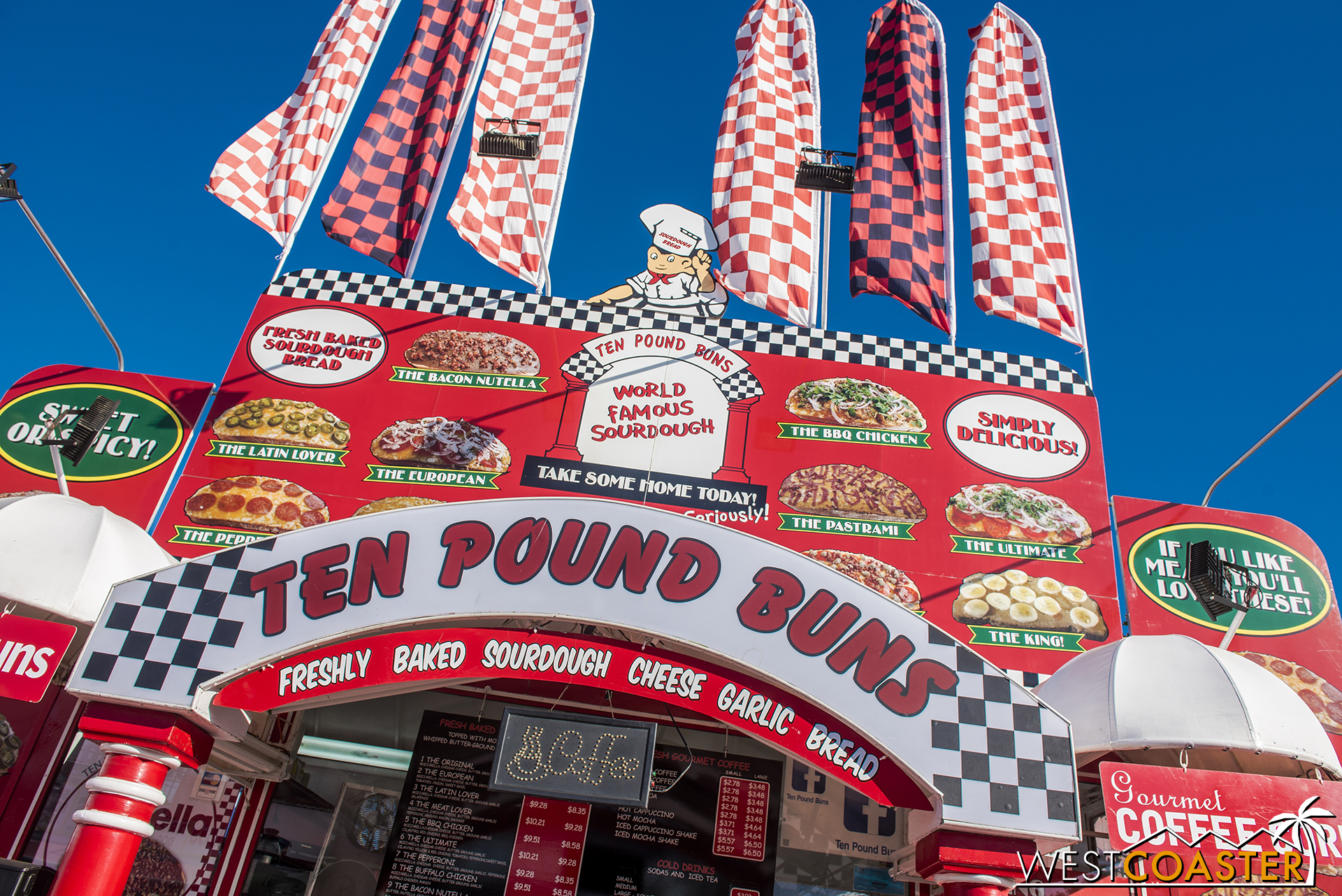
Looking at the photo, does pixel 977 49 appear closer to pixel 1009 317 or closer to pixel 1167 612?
pixel 1009 317

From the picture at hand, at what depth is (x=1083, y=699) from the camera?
663 cm

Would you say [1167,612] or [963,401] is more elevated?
[963,401]

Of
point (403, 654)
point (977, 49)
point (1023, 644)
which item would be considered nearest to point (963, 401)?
point (1023, 644)

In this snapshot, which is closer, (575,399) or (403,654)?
(403,654)

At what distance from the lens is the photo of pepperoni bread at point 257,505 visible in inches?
350

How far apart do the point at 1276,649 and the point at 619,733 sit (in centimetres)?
695

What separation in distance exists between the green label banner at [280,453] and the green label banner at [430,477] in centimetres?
42

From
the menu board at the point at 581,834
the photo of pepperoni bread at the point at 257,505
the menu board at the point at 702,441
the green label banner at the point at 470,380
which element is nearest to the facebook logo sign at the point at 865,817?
the menu board at the point at 581,834

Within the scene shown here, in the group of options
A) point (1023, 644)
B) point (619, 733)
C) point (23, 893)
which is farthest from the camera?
point (1023, 644)

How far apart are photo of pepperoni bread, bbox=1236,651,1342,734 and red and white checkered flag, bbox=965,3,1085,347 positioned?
400 centimetres

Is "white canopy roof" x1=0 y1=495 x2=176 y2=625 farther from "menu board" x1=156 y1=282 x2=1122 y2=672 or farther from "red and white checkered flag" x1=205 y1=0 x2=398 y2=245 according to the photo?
"red and white checkered flag" x1=205 y1=0 x2=398 y2=245

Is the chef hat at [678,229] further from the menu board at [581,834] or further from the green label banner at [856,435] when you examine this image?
the menu board at [581,834]

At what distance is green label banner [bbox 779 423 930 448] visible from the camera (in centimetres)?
975

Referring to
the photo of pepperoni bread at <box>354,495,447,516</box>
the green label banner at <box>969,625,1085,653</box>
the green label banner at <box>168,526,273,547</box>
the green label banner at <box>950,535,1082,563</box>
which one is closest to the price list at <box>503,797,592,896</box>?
the photo of pepperoni bread at <box>354,495,447,516</box>
